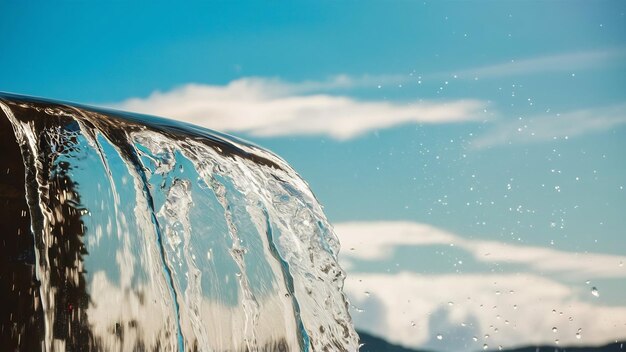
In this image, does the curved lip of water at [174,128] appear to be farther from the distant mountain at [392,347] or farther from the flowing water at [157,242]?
the distant mountain at [392,347]

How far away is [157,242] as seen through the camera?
247 centimetres

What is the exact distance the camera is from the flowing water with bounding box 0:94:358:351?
202cm

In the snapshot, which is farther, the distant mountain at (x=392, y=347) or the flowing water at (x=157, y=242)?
the distant mountain at (x=392, y=347)

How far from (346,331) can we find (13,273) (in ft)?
3.74

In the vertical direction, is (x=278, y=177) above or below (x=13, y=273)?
above

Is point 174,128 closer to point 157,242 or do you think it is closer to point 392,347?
point 157,242

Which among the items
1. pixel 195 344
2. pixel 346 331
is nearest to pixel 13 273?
pixel 195 344

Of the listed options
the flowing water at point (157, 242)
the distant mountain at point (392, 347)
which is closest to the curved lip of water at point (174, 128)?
the flowing water at point (157, 242)

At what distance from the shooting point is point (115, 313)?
2.38m

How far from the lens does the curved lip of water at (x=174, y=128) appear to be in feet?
6.62

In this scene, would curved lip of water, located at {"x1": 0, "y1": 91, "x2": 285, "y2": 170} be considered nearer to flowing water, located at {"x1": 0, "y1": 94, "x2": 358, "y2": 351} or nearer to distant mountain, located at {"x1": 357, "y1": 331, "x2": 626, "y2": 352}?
flowing water, located at {"x1": 0, "y1": 94, "x2": 358, "y2": 351}

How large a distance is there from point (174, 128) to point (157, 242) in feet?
1.27

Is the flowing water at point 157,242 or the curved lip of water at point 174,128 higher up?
the curved lip of water at point 174,128

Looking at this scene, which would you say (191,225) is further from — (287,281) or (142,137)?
(142,137)
